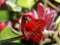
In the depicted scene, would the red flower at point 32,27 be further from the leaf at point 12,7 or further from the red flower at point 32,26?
the leaf at point 12,7

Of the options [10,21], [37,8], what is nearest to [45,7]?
[37,8]

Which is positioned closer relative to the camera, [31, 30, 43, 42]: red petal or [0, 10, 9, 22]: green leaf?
[31, 30, 43, 42]: red petal

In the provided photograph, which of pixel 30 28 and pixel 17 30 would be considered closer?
pixel 30 28

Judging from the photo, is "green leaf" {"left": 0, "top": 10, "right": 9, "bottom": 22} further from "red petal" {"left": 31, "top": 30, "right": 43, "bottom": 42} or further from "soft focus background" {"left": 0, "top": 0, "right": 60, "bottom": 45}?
"red petal" {"left": 31, "top": 30, "right": 43, "bottom": 42}

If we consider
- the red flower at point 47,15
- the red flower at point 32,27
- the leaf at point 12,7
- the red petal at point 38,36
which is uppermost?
the leaf at point 12,7

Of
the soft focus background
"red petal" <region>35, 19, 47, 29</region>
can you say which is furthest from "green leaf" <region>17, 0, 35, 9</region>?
"red petal" <region>35, 19, 47, 29</region>

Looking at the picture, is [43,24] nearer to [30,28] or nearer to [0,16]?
[30,28]

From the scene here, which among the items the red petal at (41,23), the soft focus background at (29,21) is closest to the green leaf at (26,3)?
the soft focus background at (29,21)

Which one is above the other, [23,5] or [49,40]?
[23,5]
